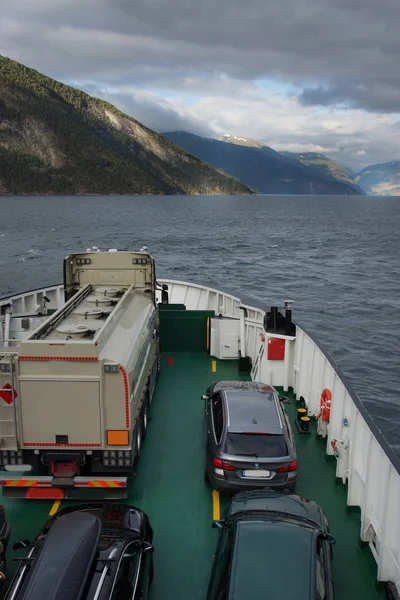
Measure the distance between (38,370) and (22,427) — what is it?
2.70 feet

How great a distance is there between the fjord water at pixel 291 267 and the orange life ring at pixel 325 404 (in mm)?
8676

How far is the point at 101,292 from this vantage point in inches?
457

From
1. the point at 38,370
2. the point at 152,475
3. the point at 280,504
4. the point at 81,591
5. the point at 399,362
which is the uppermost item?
the point at 38,370

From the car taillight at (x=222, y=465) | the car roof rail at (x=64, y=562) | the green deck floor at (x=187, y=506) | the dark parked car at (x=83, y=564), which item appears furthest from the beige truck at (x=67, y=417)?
the car roof rail at (x=64, y=562)

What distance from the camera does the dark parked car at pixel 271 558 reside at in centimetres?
463

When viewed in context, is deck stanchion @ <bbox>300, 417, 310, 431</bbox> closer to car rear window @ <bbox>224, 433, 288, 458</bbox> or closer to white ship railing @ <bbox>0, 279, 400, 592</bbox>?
white ship railing @ <bbox>0, 279, 400, 592</bbox>

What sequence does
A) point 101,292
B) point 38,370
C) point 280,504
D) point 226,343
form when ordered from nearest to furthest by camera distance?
point 280,504 → point 38,370 → point 101,292 → point 226,343

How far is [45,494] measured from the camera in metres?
7.68

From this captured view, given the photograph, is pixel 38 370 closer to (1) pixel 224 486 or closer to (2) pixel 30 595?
(1) pixel 224 486

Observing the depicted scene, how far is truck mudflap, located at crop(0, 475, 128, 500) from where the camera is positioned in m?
7.47

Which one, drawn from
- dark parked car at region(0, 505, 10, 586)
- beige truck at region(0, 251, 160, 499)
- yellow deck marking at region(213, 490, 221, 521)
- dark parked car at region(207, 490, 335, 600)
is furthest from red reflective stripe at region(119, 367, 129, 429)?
dark parked car at region(207, 490, 335, 600)

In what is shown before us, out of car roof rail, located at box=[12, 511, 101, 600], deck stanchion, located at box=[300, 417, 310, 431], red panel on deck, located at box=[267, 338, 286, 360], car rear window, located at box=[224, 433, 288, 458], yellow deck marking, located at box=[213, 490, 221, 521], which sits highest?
car roof rail, located at box=[12, 511, 101, 600]

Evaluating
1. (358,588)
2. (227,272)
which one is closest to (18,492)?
(358,588)

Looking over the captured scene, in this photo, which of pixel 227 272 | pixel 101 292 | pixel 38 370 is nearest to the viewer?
pixel 38 370
